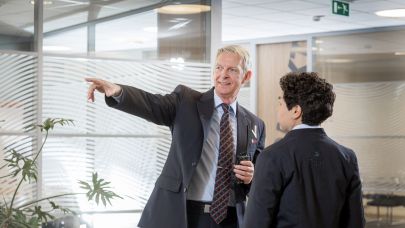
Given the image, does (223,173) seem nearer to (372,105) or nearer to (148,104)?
(148,104)

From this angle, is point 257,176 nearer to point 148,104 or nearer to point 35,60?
point 148,104

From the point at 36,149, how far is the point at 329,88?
9.93ft

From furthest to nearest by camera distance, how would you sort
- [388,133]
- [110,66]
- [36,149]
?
[388,133], [110,66], [36,149]

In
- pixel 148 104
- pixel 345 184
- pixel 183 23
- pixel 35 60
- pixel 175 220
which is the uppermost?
pixel 183 23

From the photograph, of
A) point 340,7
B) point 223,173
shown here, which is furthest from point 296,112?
point 340,7

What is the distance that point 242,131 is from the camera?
3164mm

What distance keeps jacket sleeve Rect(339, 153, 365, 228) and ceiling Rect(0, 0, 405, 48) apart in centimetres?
318

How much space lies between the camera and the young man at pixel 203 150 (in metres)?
3.00

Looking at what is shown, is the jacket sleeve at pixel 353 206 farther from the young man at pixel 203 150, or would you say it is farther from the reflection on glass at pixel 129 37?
the reflection on glass at pixel 129 37

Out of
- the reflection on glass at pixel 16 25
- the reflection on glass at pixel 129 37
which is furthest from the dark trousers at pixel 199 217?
the reflection on glass at pixel 129 37

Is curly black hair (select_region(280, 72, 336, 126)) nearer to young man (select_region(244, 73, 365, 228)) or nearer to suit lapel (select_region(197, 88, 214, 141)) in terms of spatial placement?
young man (select_region(244, 73, 365, 228))

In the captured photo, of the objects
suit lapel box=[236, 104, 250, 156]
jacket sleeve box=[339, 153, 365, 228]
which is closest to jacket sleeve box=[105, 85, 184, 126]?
suit lapel box=[236, 104, 250, 156]

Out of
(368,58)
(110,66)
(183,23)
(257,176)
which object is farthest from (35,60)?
(368,58)

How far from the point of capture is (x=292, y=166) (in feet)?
7.93
